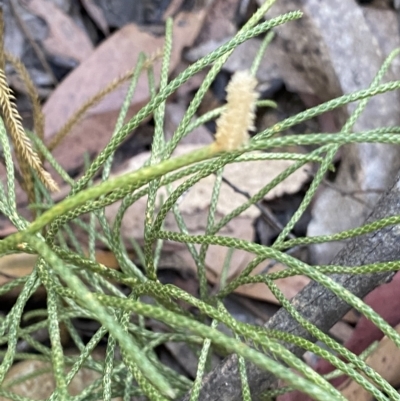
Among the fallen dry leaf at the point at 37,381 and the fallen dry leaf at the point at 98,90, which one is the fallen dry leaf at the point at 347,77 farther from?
the fallen dry leaf at the point at 37,381

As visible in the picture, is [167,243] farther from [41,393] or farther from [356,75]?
[356,75]

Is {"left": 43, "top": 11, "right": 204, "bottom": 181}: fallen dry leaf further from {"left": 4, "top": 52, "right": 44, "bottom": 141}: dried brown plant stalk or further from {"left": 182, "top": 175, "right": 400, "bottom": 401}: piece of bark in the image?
{"left": 182, "top": 175, "right": 400, "bottom": 401}: piece of bark

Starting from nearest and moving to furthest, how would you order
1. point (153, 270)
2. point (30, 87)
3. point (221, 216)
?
point (153, 270) → point (30, 87) → point (221, 216)

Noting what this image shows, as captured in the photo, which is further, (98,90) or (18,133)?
(98,90)

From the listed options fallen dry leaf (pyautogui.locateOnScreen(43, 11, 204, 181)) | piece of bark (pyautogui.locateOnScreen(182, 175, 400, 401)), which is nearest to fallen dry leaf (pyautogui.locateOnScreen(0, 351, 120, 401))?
piece of bark (pyautogui.locateOnScreen(182, 175, 400, 401))

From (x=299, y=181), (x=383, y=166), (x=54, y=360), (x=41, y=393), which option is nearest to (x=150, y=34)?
(x=299, y=181)

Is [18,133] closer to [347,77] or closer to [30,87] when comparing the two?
[30,87]

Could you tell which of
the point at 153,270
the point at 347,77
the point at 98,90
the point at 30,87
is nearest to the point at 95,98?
the point at 30,87

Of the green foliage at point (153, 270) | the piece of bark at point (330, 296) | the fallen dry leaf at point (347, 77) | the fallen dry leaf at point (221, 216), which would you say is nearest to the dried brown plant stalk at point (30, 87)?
the green foliage at point (153, 270)
